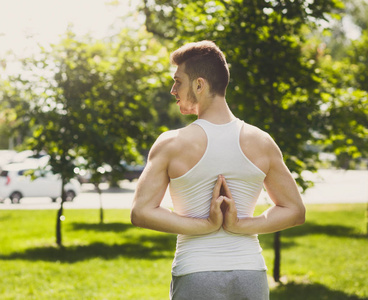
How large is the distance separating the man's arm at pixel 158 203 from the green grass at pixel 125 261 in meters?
4.63

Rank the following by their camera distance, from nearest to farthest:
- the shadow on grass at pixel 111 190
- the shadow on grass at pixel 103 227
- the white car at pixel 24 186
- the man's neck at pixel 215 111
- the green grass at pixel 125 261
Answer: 1. the man's neck at pixel 215 111
2. the green grass at pixel 125 261
3. the shadow on grass at pixel 103 227
4. the white car at pixel 24 186
5. the shadow on grass at pixel 111 190

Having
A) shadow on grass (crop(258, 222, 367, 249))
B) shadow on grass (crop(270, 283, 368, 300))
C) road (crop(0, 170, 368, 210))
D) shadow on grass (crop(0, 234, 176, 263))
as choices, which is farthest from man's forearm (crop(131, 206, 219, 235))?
road (crop(0, 170, 368, 210))

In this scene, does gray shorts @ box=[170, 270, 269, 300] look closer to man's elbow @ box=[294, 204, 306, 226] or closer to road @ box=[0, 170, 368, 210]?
man's elbow @ box=[294, 204, 306, 226]

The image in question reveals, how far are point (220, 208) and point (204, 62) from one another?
2.09ft

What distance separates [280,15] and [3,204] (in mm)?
17300

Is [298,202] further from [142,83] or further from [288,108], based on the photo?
[142,83]

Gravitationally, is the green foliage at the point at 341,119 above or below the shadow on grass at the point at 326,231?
above

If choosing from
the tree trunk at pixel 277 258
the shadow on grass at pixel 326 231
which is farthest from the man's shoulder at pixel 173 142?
the shadow on grass at pixel 326 231

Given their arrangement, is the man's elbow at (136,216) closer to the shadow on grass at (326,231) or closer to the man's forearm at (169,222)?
the man's forearm at (169,222)

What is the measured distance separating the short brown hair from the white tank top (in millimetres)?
197

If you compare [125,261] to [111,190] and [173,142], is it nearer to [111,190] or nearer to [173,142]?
[173,142]

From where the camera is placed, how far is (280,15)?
18.2ft

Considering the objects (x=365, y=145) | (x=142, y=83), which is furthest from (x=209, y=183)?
(x=142, y=83)

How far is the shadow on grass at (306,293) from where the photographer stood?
650 cm
